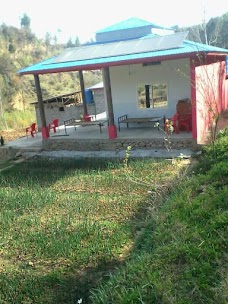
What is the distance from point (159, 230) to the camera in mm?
5496

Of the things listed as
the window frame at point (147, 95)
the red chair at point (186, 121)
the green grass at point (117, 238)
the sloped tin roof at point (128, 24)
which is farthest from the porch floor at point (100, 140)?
the sloped tin roof at point (128, 24)

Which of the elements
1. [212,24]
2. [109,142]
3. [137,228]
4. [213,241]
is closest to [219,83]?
[109,142]

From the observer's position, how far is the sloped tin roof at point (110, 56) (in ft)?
34.2

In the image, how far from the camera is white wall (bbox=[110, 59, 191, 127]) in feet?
44.1

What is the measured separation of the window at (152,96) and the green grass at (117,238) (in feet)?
17.8

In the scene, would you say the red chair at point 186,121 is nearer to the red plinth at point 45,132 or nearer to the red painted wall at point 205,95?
the red painted wall at point 205,95

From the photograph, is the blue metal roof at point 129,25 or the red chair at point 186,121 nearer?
the red chair at point 186,121

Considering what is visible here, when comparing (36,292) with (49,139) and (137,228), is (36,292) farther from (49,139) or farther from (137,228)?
(49,139)

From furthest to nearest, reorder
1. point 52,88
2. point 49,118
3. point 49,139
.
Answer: point 52,88
point 49,118
point 49,139

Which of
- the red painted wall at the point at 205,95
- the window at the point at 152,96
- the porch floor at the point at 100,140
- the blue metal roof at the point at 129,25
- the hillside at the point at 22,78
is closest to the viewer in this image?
the red painted wall at the point at 205,95

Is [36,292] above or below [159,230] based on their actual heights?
below

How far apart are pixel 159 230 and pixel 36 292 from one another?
207cm

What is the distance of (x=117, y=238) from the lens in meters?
6.04

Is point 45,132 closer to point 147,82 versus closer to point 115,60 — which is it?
point 115,60
